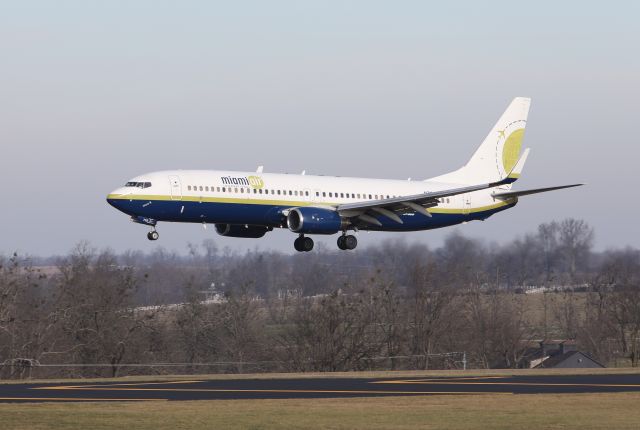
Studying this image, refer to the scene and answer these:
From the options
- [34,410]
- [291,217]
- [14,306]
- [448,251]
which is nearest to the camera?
[34,410]

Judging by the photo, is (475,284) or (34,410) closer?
(34,410)

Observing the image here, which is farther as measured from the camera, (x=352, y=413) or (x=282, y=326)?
(x=282, y=326)

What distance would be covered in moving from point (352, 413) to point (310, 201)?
33115mm

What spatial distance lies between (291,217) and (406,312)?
42.9 meters

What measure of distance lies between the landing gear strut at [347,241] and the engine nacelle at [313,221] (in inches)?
125

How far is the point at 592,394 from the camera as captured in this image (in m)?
42.5

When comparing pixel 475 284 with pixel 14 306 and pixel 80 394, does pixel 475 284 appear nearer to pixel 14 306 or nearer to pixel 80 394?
pixel 14 306

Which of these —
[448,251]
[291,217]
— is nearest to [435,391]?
[291,217]

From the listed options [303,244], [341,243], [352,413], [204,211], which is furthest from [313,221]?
[352,413]

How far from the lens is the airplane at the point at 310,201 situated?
64562 mm

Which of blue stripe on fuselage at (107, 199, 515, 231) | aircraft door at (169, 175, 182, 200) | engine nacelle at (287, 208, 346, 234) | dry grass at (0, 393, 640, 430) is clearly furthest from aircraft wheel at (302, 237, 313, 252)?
dry grass at (0, 393, 640, 430)

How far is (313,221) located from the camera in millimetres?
67500

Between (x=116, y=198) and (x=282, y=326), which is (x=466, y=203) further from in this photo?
(x=282, y=326)

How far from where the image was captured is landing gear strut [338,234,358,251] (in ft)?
237
